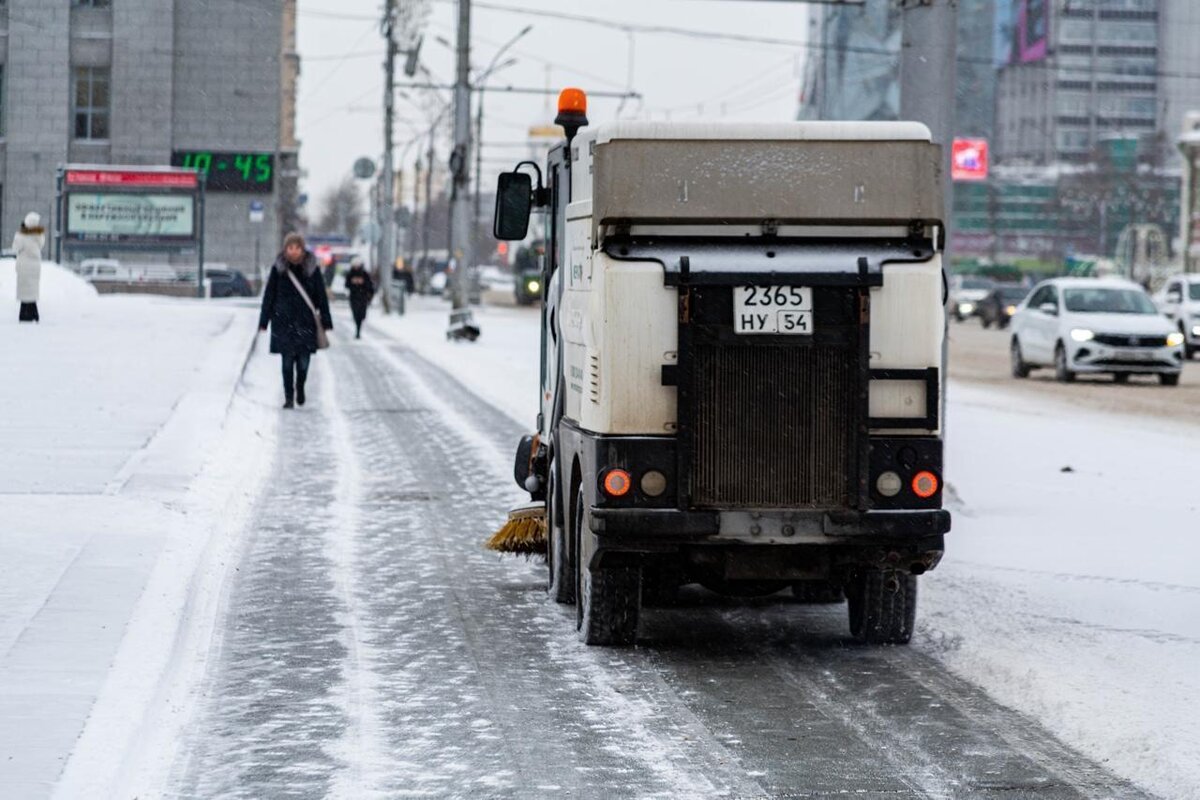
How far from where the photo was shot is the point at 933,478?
7.96 m

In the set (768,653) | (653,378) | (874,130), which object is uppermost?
(874,130)

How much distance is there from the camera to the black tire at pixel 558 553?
925 centimetres

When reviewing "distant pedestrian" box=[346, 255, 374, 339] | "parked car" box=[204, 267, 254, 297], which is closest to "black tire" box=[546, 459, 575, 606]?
"distant pedestrian" box=[346, 255, 374, 339]

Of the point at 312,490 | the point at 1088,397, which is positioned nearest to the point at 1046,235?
the point at 1088,397

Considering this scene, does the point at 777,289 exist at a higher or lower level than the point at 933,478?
higher

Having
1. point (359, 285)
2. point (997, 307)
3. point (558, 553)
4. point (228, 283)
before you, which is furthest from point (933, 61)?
point (997, 307)

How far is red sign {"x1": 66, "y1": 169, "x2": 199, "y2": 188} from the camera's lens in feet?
157

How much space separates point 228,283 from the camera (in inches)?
2443

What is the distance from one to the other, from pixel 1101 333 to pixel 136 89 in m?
22.8

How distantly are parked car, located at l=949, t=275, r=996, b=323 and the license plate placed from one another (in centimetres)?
6315

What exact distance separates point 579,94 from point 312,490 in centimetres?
485

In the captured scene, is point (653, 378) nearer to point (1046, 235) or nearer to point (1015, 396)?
point (1015, 396)

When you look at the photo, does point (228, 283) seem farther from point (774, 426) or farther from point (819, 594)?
point (774, 426)

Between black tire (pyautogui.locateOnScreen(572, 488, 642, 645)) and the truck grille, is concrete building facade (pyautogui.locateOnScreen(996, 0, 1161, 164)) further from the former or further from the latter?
the truck grille
